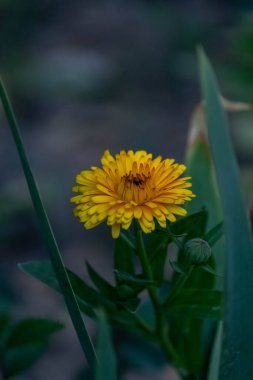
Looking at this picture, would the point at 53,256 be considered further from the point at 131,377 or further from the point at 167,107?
the point at 167,107

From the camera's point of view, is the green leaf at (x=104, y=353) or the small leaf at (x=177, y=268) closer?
the green leaf at (x=104, y=353)

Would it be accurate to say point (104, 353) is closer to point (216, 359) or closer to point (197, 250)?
point (197, 250)

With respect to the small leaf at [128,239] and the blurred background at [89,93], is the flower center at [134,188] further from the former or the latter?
the blurred background at [89,93]

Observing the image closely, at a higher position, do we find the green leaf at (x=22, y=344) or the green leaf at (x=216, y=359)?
the green leaf at (x=22, y=344)

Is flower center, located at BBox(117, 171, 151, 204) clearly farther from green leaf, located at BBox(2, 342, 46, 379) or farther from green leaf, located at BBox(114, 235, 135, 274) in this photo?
green leaf, located at BBox(2, 342, 46, 379)

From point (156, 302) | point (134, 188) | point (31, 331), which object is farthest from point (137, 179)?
point (31, 331)

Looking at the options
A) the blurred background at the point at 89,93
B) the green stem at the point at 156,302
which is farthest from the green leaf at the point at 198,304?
the blurred background at the point at 89,93

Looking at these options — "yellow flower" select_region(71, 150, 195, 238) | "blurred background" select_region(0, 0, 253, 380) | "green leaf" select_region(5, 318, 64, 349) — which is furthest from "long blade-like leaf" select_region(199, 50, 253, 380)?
"blurred background" select_region(0, 0, 253, 380)

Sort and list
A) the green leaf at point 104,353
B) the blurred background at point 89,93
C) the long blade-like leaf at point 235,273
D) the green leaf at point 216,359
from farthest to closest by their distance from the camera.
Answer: the blurred background at point 89,93 → the green leaf at point 216,359 → the long blade-like leaf at point 235,273 → the green leaf at point 104,353
